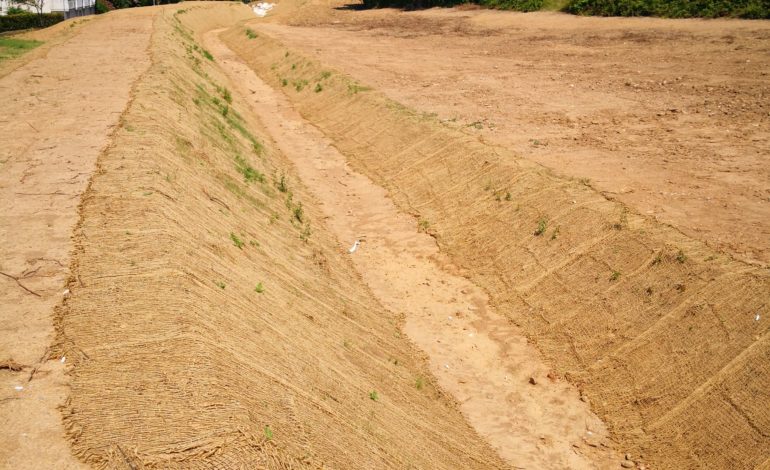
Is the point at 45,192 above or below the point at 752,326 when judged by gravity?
above

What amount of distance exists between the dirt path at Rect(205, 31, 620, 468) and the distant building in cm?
5141

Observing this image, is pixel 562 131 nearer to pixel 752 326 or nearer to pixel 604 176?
pixel 604 176

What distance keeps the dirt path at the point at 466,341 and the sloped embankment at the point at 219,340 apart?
1.85 ft

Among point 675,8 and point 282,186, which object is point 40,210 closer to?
point 282,186

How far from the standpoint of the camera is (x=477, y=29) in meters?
39.4

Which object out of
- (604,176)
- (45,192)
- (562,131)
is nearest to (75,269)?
(45,192)

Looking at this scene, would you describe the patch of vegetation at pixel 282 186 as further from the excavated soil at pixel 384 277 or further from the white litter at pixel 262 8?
the white litter at pixel 262 8

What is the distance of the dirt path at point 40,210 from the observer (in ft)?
18.7

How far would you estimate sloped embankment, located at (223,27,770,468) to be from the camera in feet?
28.6

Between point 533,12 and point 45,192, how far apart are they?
125ft

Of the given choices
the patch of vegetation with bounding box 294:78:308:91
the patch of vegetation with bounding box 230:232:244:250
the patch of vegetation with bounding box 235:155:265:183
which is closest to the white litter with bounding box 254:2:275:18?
the patch of vegetation with bounding box 294:78:308:91

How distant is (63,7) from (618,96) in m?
57.8

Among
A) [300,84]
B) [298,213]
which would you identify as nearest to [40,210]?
[298,213]

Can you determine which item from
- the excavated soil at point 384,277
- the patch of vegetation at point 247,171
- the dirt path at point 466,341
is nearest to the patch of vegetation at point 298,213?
the excavated soil at point 384,277
